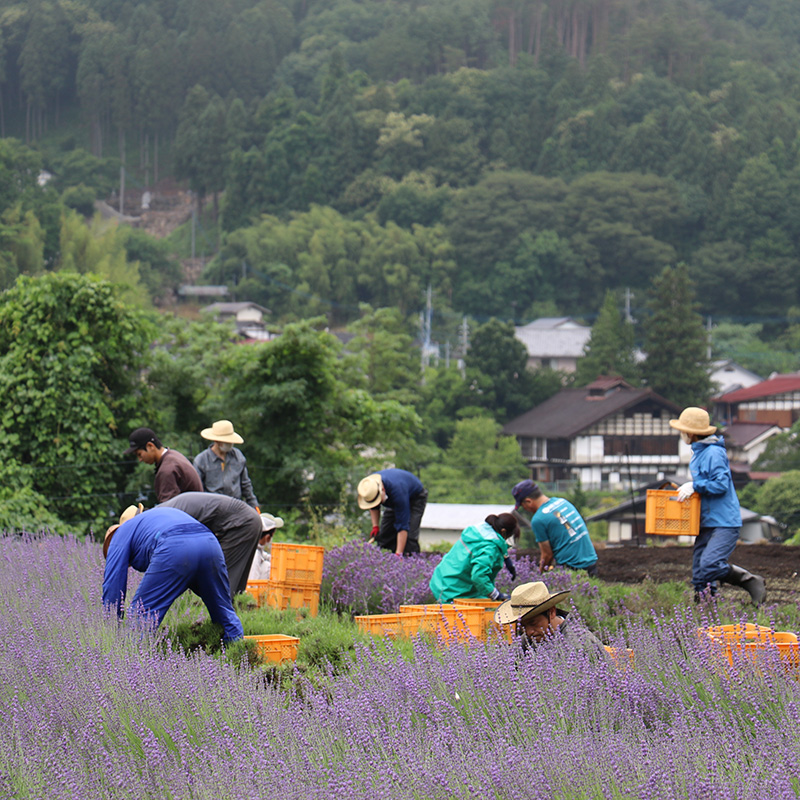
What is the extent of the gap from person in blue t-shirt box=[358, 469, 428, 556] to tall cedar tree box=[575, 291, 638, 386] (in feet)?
196

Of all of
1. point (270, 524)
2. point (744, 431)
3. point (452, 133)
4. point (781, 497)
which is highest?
point (452, 133)

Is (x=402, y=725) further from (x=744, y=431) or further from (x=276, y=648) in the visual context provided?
(x=744, y=431)

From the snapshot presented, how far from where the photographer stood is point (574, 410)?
63344 millimetres

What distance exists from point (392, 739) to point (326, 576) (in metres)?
4.69

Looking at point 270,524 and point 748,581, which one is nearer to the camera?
point 748,581

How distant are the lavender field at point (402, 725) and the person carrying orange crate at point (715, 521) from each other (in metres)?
2.52

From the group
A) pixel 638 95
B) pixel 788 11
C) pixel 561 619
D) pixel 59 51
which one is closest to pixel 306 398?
pixel 561 619

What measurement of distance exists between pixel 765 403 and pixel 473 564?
215ft

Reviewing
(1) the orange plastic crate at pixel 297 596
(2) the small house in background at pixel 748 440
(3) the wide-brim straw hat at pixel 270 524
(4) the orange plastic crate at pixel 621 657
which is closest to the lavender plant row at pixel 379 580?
(1) the orange plastic crate at pixel 297 596

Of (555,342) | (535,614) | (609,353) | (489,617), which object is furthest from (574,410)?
(535,614)

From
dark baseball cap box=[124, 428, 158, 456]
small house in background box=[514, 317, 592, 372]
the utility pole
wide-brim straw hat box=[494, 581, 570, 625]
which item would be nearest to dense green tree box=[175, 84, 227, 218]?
small house in background box=[514, 317, 592, 372]

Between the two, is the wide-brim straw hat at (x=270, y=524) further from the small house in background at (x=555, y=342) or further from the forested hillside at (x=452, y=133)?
the forested hillside at (x=452, y=133)

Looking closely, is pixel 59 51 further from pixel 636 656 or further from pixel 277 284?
pixel 636 656

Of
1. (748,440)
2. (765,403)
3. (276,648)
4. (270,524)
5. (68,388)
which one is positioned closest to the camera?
(276,648)
